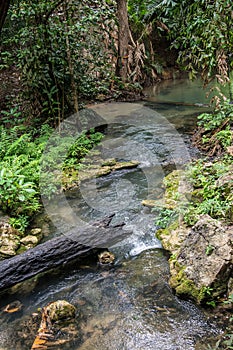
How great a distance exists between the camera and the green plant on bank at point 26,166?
421 centimetres

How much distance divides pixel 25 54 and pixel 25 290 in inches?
188

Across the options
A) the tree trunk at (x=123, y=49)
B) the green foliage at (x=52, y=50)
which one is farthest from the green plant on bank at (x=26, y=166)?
the tree trunk at (x=123, y=49)

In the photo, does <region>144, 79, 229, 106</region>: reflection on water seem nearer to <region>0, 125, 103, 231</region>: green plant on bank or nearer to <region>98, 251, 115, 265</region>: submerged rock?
<region>0, 125, 103, 231</region>: green plant on bank

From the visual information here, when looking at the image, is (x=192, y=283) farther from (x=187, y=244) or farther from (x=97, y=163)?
(x=97, y=163)

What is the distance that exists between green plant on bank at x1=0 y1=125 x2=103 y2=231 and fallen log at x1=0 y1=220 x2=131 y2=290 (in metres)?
0.87

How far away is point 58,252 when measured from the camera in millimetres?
3369

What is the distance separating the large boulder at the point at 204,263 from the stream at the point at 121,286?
124mm

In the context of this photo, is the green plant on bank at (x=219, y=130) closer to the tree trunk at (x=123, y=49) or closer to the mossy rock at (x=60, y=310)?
the mossy rock at (x=60, y=310)

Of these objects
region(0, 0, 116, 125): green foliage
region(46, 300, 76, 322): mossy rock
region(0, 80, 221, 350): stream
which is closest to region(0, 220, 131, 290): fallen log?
region(0, 80, 221, 350): stream

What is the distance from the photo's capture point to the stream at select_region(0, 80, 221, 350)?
8.30ft

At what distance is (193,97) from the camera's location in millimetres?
9930

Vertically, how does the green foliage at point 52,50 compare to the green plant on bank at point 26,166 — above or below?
above

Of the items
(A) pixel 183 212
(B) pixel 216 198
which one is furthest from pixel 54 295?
(B) pixel 216 198

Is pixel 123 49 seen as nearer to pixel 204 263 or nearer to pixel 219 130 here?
pixel 219 130
